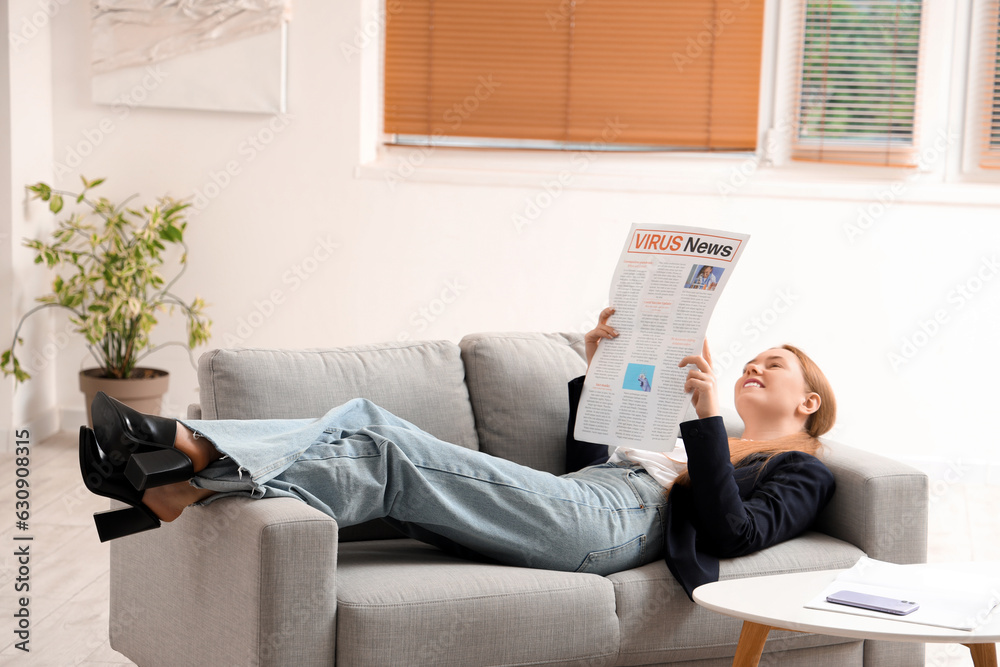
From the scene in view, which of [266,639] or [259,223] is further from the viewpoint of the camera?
[259,223]

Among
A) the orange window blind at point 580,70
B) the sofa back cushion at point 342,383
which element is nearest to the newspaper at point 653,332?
the sofa back cushion at point 342,383

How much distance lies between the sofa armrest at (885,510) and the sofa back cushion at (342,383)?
829 millimetres

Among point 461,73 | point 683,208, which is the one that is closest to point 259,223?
point 461,73

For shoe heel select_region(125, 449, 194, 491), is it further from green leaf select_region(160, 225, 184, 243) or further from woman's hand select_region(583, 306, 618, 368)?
green leaf select_region(160, 225, 184, 243)

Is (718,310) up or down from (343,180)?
down

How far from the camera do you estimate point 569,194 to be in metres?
3.96

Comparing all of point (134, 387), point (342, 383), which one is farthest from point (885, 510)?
point (134, 387)

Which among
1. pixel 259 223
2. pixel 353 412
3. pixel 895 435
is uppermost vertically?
pixel 259 223

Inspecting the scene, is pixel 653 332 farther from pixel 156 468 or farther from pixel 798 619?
pixel 156 468

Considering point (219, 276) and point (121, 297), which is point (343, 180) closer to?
point (219, 276)

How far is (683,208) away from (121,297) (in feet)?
7.27

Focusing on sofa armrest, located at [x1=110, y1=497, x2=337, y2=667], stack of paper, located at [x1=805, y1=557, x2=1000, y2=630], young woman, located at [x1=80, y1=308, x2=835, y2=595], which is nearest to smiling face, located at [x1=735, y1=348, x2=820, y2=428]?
young woman, located at [x1=80, y1=308, x2=835, y2=595]

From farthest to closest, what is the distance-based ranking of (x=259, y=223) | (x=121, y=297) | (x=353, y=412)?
(x=259, y=223) < (x=121, y=297) < (x=353, y=412)

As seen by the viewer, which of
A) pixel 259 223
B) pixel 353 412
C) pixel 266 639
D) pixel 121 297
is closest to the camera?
pixel 266 639
